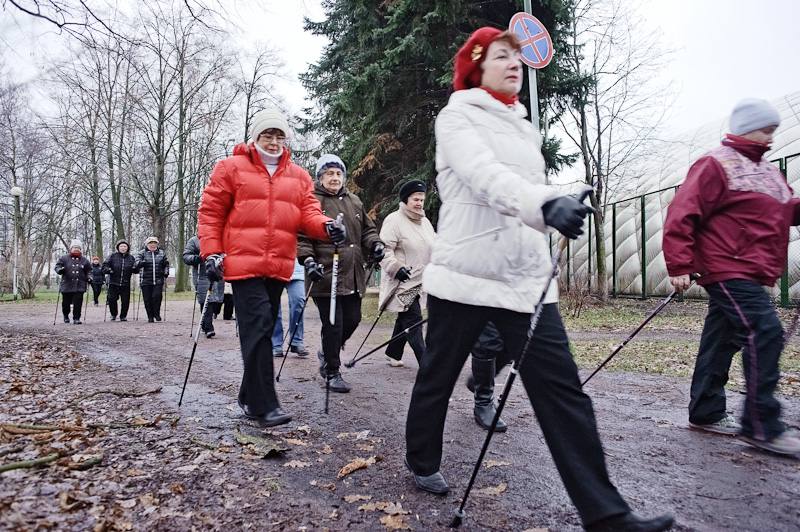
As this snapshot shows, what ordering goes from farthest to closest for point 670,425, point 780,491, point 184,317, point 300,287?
1. point 184,317
2. point 300,287
3. point 670,425
4. point 780,491

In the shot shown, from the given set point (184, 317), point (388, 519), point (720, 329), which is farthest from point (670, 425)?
point (184, 317)

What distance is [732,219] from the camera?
3.80 meters

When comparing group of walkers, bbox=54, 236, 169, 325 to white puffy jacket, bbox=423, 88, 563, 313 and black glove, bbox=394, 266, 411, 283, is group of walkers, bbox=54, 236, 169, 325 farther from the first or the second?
white puffy jacket, bbox=423, 88, 563, 313

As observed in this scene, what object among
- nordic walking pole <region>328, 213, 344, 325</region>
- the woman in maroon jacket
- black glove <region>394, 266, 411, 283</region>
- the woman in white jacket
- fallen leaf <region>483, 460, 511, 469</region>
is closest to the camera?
the woman in white jacket

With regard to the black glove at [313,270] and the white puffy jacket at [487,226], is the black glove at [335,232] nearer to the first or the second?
→ the black glove at [313,270]

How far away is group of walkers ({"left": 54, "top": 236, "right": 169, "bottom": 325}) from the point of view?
46.3ft

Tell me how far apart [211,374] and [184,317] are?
10.4 m

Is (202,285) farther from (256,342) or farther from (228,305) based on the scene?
(256,342)

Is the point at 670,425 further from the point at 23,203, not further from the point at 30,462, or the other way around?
the point at 23,203

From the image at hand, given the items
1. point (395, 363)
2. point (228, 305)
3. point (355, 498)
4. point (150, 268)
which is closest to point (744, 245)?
point (355, 498)

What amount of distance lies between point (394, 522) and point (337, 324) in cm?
292

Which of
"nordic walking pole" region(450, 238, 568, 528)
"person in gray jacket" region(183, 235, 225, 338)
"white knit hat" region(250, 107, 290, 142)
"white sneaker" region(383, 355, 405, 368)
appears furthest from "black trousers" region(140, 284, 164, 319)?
"nordic walking pole" region(450, 238, 568, 528)

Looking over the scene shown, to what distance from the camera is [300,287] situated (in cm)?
798

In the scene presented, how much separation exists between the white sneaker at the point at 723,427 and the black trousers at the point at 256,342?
304 centimetres
